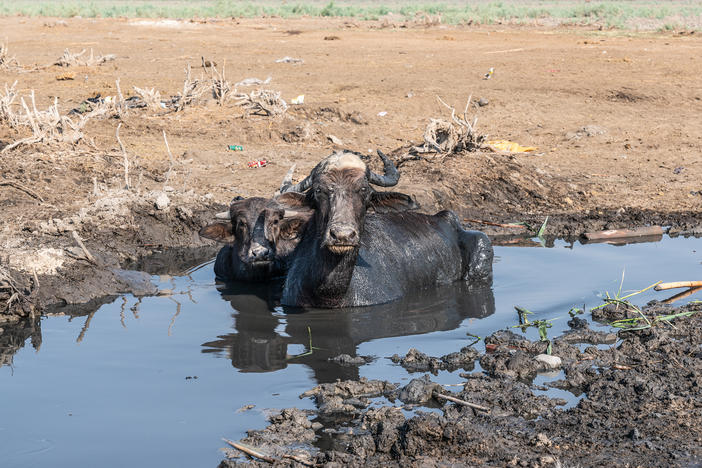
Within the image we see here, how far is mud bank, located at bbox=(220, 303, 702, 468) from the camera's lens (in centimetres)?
501

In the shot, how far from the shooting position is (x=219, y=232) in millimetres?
9680

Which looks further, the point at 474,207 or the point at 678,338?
the point at 474,207

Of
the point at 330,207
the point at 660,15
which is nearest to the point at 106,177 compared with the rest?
the point at 330,207

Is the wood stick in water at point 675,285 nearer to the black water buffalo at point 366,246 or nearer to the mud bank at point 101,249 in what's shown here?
the black water buffalo at point 366,246

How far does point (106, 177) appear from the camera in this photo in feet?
40.5

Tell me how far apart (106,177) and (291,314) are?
520 cm

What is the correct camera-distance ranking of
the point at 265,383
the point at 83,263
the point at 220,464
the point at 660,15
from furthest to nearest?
1. the point at 660,15
2. the point at 83,263
3. the point at 265,383
4. the point at 220,464

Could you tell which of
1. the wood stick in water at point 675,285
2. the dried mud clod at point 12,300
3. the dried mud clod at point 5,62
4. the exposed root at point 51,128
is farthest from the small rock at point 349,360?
the dried mud clod at point 5,62

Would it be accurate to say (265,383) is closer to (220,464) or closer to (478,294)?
(220,464)

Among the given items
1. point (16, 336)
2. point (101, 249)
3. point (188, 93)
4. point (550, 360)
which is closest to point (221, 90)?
point (188, 93)

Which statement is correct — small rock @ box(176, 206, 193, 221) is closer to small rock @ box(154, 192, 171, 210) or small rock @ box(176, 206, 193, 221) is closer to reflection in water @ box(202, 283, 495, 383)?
small rock @ box(154, 192, 171, 210)

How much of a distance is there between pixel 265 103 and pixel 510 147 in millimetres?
4302

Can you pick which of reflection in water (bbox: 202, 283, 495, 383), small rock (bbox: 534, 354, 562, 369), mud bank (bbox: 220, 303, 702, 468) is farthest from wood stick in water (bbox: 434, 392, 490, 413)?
small rock (bbox: 534, 354, 562, 369)

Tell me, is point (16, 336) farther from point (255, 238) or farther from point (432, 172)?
point (432, 172)
